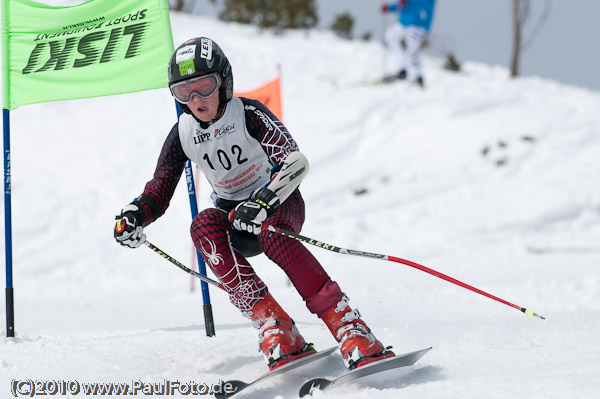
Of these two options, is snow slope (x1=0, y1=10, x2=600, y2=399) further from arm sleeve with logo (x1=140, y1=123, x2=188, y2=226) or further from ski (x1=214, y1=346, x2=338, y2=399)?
arm sleeve with logo (x1=140, y1=123, x2=188, y2=226)

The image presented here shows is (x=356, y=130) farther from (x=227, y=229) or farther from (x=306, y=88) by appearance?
(x=227, y=229)

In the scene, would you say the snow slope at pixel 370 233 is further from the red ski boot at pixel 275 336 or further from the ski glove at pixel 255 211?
the ski glove at pixel 255 211

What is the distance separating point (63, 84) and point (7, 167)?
2.27ft

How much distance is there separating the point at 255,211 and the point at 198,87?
752 millimetres

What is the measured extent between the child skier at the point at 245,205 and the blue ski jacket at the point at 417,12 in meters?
9.71

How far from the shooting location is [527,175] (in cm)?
955

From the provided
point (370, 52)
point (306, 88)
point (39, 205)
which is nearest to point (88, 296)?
point (39, 205)

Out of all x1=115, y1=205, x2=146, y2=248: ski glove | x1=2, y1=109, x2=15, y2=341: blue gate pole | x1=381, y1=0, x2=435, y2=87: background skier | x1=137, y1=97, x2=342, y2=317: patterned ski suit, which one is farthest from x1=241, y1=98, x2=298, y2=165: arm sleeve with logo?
x1=381, y1=0, x2=435, y2=87: background skier

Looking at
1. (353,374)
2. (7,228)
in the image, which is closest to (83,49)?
(7,228)

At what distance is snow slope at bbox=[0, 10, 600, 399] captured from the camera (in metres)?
3.36

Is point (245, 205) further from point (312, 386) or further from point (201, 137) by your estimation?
point (312, 386)

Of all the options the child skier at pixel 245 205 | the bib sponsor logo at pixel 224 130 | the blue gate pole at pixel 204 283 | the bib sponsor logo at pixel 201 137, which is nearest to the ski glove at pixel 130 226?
the child skier at pixel 245 205

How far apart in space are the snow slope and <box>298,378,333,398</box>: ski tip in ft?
0.23

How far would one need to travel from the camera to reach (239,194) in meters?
3.53
